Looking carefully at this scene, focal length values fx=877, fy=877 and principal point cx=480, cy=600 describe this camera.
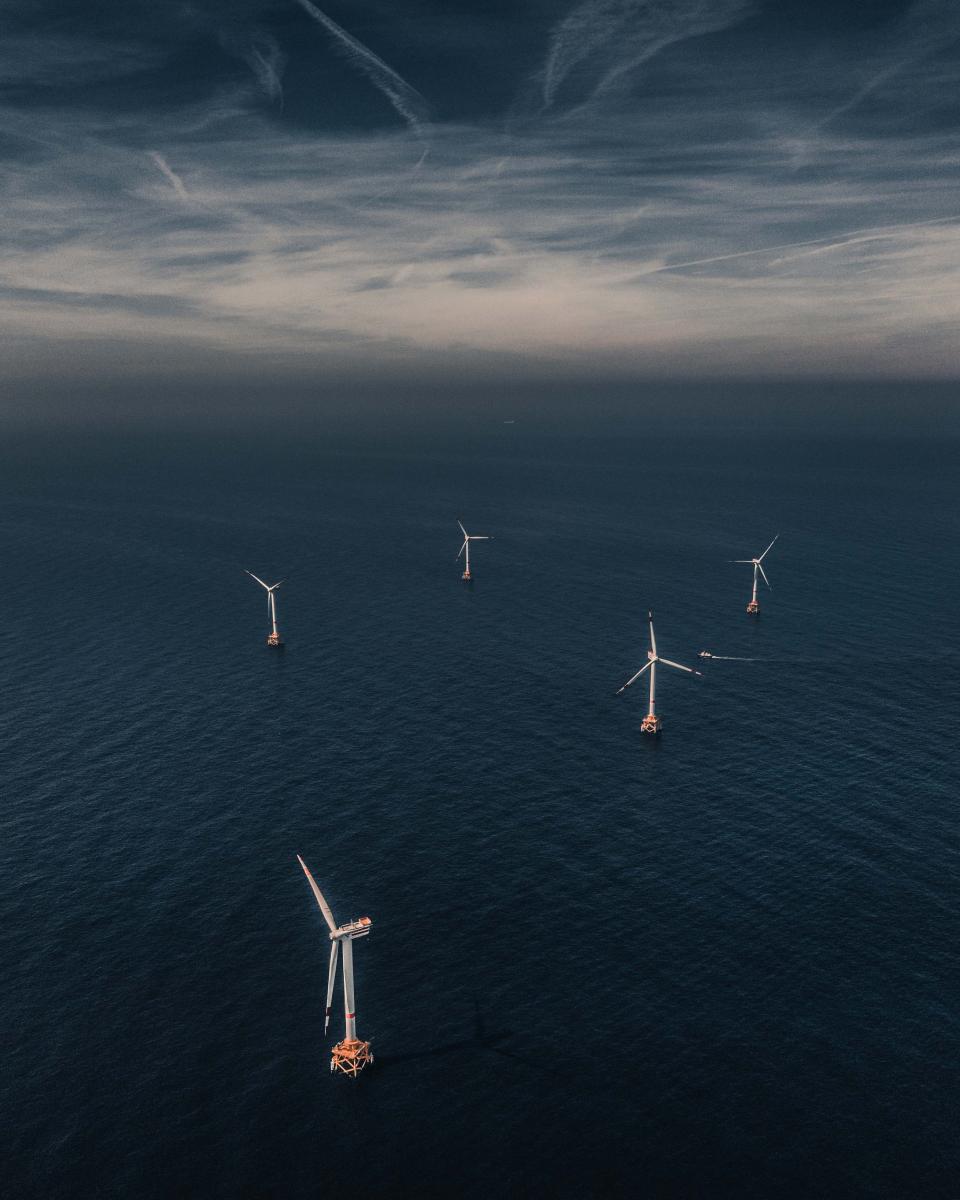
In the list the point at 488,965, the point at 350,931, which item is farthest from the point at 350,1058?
the point at 488,965

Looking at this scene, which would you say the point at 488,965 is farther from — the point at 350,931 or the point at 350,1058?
the point at 350,931

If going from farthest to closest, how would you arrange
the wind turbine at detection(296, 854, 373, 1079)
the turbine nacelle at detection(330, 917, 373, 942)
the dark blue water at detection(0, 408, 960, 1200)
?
the wind turbine at detection(296, 854, 373, 1079) → the turbine nacelle at detection(330, 917, 373, 942) → the dark blue water at detection(0, 408, 960, 1200)

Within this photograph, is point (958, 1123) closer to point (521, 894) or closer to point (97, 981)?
point (521, 894)

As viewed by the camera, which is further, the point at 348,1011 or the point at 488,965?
the point at 488,965

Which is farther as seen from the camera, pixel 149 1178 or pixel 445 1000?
pixel 445 1000

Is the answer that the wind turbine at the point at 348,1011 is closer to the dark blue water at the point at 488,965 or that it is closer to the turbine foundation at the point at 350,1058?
the turbine foundation at the point at 350,1058

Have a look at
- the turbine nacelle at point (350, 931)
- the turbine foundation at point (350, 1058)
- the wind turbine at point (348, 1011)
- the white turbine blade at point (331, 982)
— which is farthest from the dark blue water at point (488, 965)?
the turbine nacelle at point (350, 931)

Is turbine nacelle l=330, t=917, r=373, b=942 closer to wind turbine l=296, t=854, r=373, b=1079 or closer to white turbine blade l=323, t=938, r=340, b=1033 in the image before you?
→ wind turbine l=296, t=854, r=373, b=1079

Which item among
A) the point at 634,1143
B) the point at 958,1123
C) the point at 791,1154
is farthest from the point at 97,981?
the point at 958,1123

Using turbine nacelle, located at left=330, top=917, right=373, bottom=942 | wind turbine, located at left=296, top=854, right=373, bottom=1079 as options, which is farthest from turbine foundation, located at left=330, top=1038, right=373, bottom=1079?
turbine nacelle, located at left=330, top=917, right=373, bottom=942
